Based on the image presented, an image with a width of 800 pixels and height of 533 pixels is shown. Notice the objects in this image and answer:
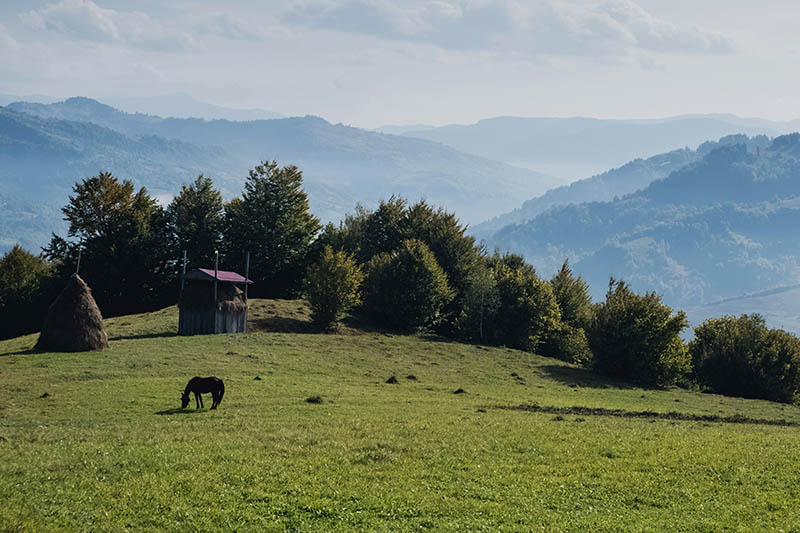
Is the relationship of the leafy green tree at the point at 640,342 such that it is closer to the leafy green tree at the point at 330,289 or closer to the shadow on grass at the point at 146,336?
the leafy green tree at the point at 330,289

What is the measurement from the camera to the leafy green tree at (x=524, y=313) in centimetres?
7988

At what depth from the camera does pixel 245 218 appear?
317ft

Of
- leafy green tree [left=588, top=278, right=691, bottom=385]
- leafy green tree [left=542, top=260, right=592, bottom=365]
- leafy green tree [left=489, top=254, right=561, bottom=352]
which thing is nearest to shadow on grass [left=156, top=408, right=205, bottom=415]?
leafy green tree [left=588, top=278, right=691, bottom=385]

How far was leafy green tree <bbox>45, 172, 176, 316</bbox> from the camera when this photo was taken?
8866 centimetres

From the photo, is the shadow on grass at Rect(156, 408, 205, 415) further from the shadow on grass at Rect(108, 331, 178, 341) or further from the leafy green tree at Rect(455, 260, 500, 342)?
the leafy green tree at Rect(455, 260, 500, 342)

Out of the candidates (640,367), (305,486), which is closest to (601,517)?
(305,486)

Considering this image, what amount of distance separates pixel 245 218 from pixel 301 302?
16507 mm

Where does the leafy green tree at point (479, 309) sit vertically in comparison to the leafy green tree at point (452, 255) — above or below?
below

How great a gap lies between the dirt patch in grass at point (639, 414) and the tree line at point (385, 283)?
2250cm

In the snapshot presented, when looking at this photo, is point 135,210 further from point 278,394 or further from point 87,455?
point 87,455

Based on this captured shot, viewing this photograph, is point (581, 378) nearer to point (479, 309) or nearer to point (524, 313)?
point (524, 313)

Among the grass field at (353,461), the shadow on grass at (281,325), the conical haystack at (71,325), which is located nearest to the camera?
the grass field at (353,461)

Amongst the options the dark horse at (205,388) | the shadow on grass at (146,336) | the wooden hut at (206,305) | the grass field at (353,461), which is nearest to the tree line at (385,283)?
the wooden hut at (206,305)

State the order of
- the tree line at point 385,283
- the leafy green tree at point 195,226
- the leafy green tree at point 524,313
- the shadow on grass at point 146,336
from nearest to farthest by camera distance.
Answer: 1. the shadow on grass at point 146,336
2. the tree line at point 385,283
3. the leafy green tree at point 524,313
4. the leafy green tree at point 195,226
